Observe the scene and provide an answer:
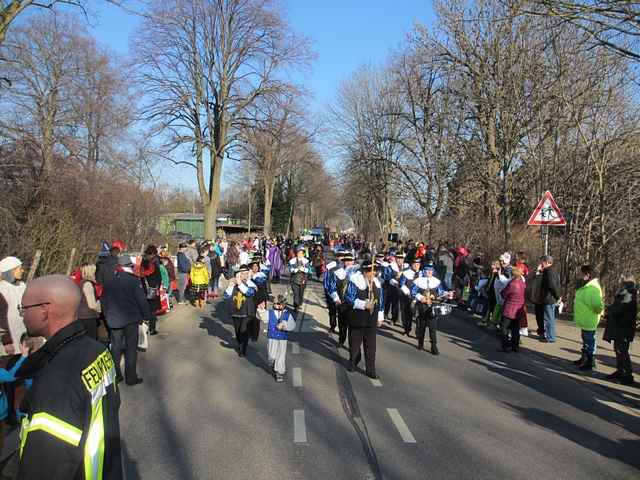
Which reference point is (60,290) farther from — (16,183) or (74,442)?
(16,183)

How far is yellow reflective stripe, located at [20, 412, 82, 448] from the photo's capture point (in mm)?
2143

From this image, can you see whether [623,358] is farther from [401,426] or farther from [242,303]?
[242,303]

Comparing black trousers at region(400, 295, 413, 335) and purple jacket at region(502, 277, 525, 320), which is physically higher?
purple jacket at region(502, 277, 525, 320)

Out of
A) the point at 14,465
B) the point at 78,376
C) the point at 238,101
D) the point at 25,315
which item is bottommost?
the point at 14,465

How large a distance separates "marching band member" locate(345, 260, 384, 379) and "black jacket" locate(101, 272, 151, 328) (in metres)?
3.17

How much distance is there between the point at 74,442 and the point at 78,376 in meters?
0.27

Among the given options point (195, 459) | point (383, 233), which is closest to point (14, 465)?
point (195, 459)

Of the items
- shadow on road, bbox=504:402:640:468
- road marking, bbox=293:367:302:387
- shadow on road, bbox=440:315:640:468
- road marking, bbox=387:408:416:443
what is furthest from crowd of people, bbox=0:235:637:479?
shadow on road, bbox=504:402:640:468

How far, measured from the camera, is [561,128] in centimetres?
1659

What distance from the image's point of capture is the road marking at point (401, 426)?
224 inches

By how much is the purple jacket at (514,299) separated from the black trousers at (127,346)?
679cm

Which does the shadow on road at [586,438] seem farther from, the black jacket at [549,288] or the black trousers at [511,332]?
the black jacket at [549,288]

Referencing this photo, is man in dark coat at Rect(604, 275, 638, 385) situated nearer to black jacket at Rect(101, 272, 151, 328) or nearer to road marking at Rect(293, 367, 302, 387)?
road marking at Rect(293, 367, 302, 387)

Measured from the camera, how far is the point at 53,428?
2.15 m
